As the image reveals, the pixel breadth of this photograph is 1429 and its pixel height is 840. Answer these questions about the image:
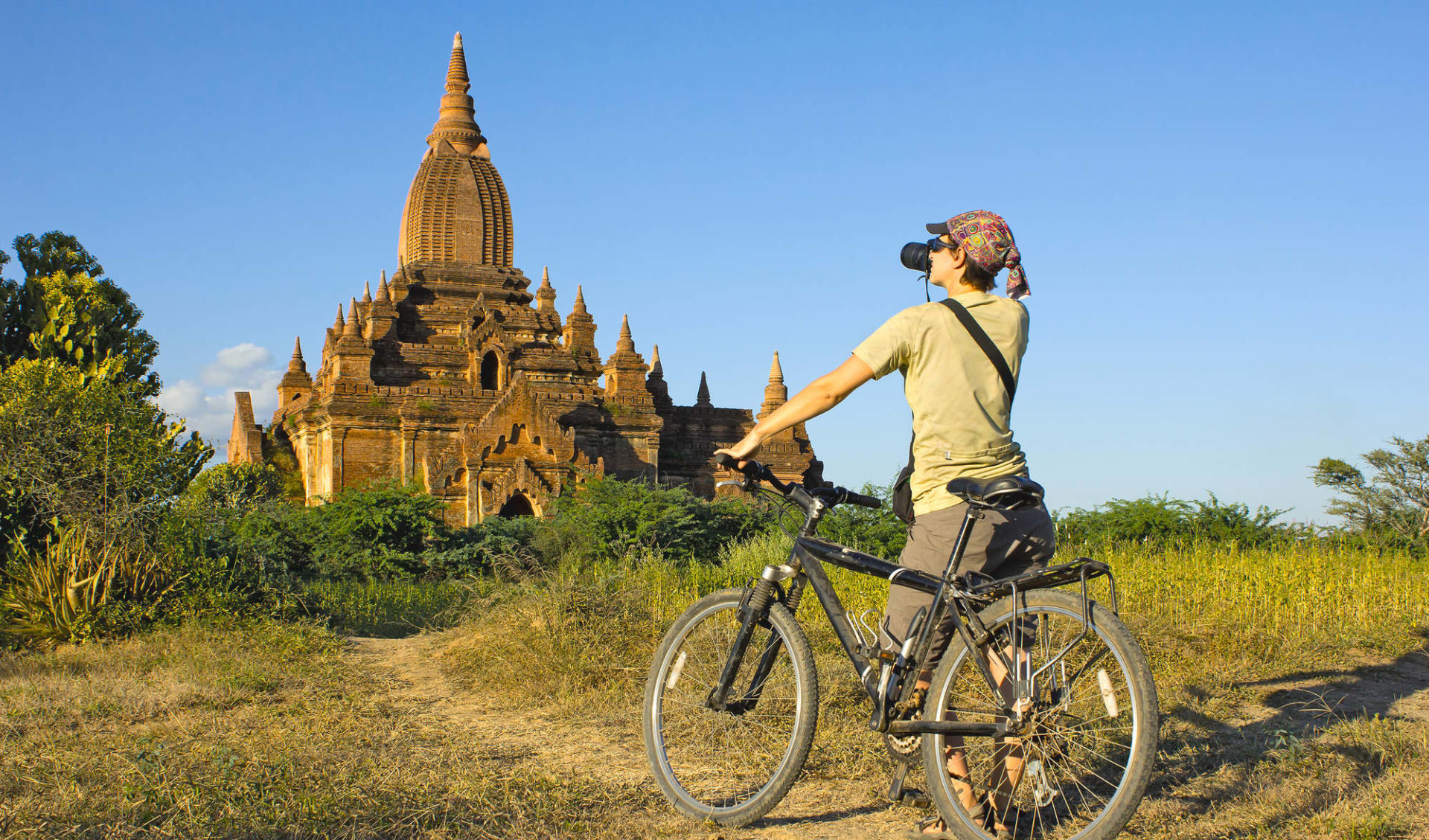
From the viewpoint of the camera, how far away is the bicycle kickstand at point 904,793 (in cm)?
362

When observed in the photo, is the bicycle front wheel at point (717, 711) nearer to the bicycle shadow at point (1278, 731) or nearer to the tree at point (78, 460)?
the bicycle shadow at point (1278, 731)

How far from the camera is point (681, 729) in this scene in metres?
4.04

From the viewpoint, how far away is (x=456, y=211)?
105 ft

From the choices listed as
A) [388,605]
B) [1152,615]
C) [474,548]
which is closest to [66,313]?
[474,548]

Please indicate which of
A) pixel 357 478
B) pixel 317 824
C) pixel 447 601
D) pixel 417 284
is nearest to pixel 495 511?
pixel 357 478

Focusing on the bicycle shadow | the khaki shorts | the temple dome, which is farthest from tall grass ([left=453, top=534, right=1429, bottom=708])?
the temple dome

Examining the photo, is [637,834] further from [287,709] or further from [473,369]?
[473,369]

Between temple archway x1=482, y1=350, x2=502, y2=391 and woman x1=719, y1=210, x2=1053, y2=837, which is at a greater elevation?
temple archway x1=482, y1=350, x2=502, y2=391

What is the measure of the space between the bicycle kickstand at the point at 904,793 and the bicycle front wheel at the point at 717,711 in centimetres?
35

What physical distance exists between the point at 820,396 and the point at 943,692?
90cm

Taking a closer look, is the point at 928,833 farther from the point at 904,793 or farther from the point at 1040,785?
the point at 1040,785

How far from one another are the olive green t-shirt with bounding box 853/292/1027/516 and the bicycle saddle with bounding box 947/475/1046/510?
0.53 ft

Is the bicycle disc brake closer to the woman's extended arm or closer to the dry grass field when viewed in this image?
the dry grass field

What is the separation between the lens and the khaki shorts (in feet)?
11.5
